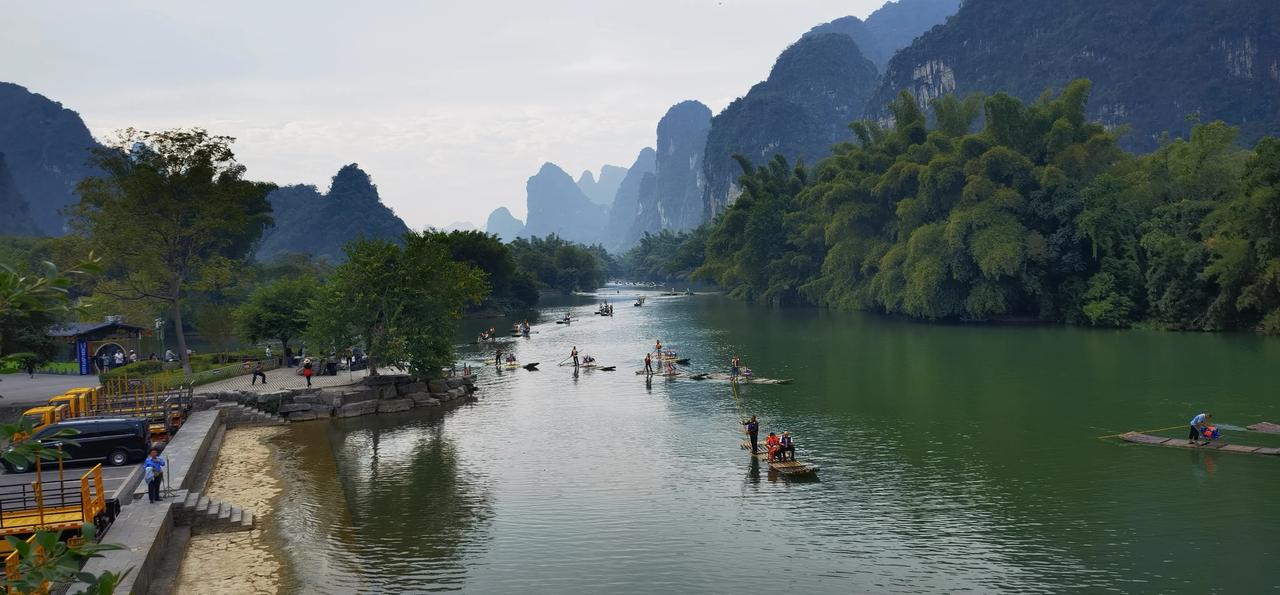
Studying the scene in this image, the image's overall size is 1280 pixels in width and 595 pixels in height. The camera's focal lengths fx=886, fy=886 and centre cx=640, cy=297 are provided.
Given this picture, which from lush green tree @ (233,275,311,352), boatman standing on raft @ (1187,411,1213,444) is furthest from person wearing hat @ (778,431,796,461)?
lush green tree @ (233,275,311,352)

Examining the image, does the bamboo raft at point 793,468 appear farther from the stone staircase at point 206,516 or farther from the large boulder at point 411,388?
the large boulder at point 411,388

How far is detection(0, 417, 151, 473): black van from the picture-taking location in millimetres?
31344

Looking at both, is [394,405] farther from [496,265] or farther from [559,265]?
[559,265]

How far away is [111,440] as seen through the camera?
31844 millimetres

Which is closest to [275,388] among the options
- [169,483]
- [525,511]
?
[169,483]

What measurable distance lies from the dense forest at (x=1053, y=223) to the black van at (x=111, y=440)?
6895 centimetres

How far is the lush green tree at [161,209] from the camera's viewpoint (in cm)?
5178

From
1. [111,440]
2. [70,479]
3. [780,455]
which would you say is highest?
[111,440]

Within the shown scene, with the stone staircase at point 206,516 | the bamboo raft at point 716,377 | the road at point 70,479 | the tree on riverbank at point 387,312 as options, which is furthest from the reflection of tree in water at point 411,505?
the bamboo raft at point 716,377

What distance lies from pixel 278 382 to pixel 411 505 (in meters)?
23.4

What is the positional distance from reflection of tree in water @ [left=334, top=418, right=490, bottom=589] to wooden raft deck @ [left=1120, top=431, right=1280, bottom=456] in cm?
2455

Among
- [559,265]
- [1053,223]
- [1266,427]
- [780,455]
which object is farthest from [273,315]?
[559,265]

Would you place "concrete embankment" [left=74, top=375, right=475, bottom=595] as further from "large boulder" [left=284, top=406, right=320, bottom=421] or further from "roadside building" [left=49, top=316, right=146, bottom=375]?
"roadside building" [left=49, top=316, right=146, bottom=375]

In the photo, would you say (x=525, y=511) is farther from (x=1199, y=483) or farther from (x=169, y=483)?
(x=1199, y=483)
